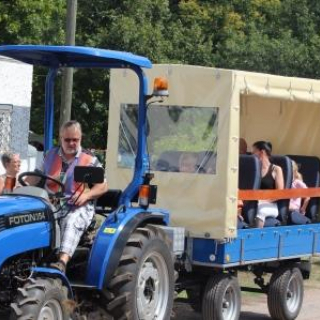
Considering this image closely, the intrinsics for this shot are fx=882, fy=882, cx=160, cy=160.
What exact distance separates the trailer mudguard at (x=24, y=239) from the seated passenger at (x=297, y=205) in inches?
162

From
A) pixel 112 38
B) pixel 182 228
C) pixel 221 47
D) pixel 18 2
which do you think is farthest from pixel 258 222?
pixel 221 47

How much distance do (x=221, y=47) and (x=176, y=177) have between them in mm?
17830

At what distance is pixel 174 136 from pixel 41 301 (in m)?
3.22

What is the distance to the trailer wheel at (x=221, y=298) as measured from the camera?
834 cm

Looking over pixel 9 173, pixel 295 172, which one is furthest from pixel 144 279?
pixel 295 172

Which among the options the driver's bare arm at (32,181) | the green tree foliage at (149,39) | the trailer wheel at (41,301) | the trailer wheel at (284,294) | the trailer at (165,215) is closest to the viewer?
the trailer wheel at (41,301)

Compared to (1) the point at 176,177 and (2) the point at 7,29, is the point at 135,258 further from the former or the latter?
(2) the point at 7,29

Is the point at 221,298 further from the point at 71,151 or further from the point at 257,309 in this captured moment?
the point at 71,151

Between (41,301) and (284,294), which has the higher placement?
(41,301)

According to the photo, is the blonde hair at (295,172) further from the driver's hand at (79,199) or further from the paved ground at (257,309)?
the driver's hand at (79,199)

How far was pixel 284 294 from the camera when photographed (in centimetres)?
934

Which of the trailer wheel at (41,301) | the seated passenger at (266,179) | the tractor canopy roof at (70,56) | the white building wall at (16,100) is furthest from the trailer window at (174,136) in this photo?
the white building wall at (16,100)

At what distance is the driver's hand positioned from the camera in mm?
6617

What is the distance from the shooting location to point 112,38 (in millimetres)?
23297
